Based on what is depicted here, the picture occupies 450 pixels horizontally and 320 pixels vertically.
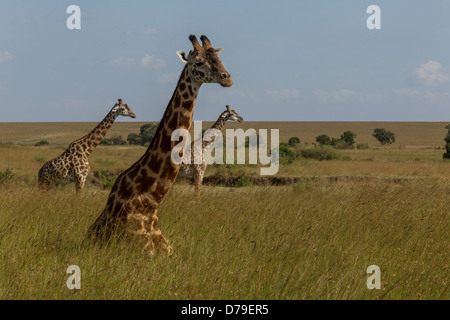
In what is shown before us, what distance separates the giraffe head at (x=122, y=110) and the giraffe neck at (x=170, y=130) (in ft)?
17.6

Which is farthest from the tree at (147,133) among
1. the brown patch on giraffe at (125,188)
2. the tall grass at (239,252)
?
the brown patch on giraffe at (125,188)

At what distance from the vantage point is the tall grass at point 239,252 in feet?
15.5

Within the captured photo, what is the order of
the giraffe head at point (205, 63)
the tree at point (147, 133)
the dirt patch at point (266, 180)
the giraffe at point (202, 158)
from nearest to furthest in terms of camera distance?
1. the giraffe head at point (205, 63)
2. the giraffe at point (202, 158)
3. the dirt patch at point (266, 180)
4. the tree at point (147, 133)

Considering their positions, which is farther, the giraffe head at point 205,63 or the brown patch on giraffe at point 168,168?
the brown patch on giraffe at point 168,168

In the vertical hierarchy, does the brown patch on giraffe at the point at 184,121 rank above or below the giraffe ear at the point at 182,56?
below

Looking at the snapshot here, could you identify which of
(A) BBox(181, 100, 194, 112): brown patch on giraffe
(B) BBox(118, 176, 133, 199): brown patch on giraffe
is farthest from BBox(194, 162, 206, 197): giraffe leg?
(A) BBox(181, 100, 194, 112): brown patch on giraffe

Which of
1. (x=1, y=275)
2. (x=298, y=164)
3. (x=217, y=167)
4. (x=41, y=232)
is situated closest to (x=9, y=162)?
(x=217, y=167)

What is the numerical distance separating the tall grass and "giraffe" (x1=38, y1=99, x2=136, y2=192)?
6.28 feet

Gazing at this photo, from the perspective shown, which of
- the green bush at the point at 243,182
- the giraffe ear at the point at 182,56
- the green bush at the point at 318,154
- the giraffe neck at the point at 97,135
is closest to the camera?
the giraffe ear at the point at 182,56

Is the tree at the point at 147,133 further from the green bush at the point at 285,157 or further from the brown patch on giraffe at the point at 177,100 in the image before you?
the brown patch on giraffe at the point at 177,100

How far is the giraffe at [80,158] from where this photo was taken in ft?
37.6

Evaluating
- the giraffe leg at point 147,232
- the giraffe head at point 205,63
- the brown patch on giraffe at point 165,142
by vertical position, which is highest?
the giraffe head at point 205,63

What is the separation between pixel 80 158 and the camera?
11.7 metres

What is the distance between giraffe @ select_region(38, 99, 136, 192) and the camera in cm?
1145
